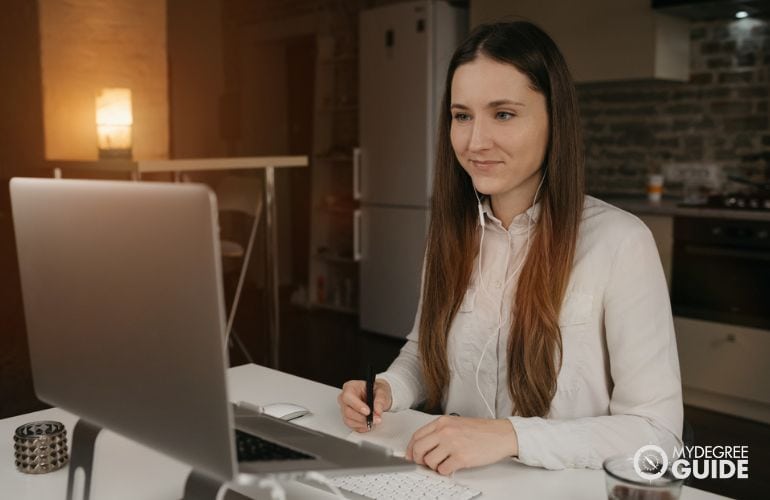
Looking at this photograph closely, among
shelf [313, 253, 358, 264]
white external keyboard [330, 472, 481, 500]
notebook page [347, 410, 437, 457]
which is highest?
white external keyboard [330, 472, 481, 500]

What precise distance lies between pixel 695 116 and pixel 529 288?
124 inches

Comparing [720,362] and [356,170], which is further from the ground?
[356,170]

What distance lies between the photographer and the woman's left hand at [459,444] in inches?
43.6

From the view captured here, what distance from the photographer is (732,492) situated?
9.02 feet

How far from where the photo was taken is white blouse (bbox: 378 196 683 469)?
47.9 inches

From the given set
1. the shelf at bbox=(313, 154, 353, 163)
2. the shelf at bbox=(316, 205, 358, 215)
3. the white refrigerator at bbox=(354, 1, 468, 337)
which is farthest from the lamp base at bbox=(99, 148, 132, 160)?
the shelf at bbox=(316, 205, 358, 215)

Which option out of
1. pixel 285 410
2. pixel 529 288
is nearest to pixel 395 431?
pixel 285 410

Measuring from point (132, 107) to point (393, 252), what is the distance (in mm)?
1870

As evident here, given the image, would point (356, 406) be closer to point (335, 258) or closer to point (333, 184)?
point (335, 258)

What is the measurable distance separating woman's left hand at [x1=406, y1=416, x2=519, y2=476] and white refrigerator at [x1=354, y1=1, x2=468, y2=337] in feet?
12.1

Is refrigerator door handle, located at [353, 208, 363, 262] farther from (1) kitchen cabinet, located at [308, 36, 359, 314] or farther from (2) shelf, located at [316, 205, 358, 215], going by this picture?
(2) shelf, located at [316, 205, 358, 215]

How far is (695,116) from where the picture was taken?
4152mm

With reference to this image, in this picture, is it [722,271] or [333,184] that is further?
[333,184]

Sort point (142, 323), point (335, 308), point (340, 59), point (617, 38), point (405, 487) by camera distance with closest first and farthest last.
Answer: point (142, 323) < point (405, 487) < point (617, 38) < point (340, 59) < point (335, 308)
